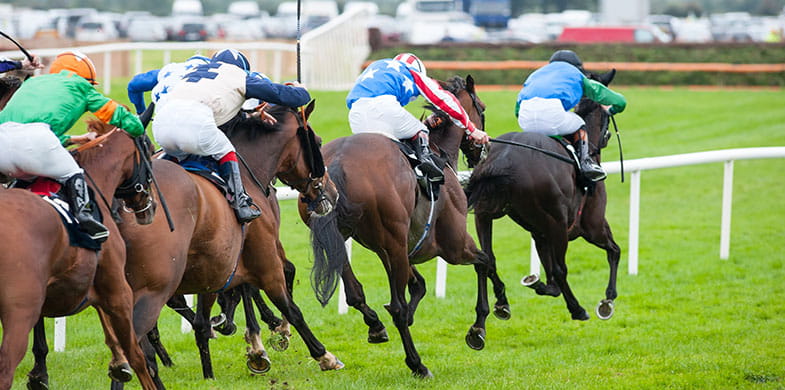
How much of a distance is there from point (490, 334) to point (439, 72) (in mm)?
13582

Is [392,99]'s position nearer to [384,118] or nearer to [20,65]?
[384,118]

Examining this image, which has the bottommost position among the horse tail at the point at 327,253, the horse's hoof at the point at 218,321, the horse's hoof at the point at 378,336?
the horse's hoof at the point at 378,336

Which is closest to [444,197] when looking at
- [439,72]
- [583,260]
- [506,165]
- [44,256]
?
[506,165]

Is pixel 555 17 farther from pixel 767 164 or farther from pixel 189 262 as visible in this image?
pixel 189 262

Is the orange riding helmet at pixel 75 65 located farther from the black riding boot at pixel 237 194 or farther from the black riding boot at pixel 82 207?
the black riding boot at pixel 237 194

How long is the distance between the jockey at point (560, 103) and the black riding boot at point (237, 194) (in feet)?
9.67

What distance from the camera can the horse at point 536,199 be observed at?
293 inches

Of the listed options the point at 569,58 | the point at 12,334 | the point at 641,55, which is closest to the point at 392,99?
the point at 569,58

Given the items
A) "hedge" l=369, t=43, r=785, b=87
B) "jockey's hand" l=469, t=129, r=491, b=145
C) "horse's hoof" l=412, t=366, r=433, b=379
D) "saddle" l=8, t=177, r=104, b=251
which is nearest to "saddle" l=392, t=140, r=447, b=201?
"jockey's hand" l=469, t=129, r=491, b=145

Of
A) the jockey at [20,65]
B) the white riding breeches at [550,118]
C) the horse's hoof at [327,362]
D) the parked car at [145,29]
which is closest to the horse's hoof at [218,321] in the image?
the horse's hoof at [327,362]

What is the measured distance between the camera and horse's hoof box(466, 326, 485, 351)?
23.2 feet

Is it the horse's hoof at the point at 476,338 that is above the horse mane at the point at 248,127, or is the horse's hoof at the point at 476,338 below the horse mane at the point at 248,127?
below

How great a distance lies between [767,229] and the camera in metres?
12.0

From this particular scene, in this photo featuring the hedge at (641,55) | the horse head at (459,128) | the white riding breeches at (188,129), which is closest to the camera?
the white riding breeches at (188,129)
